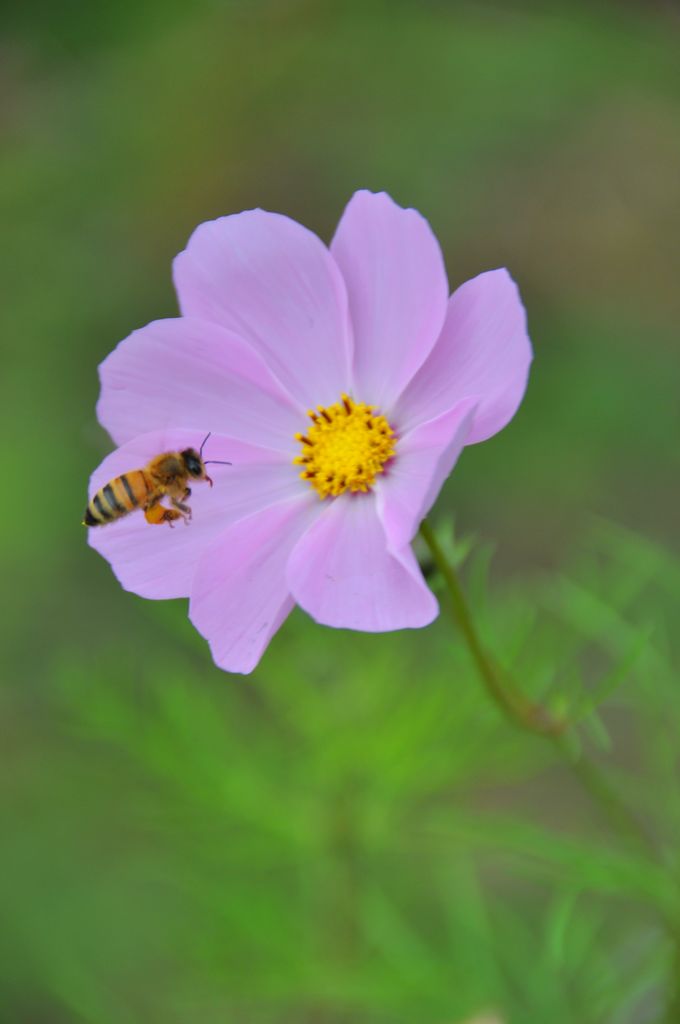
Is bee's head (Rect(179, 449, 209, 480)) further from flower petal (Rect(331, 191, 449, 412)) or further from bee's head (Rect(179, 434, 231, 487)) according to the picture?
flower petal (Rect(331, 191, 449, 412))

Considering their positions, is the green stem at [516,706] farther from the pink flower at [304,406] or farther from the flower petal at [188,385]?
the flower petal at [188,385]

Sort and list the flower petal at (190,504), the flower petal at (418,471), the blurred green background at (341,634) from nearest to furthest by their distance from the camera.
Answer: the flower petal at (418,471)
the flower petal at (190,504)
the blurred green background at (341,634)

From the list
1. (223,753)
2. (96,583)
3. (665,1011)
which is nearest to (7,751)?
(96,583)

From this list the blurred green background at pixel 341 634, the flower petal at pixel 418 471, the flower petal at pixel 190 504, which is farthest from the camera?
the blurred green background at pixel 341 634

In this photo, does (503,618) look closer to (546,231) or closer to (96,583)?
(96,583)

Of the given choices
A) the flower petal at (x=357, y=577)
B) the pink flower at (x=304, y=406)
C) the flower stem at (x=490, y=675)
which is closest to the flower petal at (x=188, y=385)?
the pink flower at (x=304, y=406)

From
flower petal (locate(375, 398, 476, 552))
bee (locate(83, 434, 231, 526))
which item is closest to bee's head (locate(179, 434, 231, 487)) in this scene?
bee (locate(83, 434, 231, 526))
